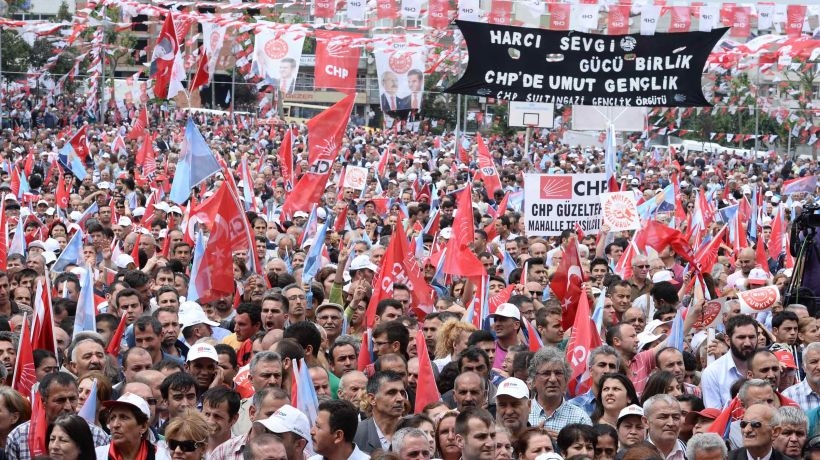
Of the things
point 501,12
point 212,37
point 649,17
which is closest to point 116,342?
point 212,37

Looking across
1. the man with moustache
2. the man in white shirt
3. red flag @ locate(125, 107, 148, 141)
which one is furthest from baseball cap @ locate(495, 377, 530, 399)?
red flag @ locate(125, 107, 148, 141)

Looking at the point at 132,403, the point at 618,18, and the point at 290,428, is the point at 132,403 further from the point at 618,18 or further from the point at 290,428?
the point at 618,18

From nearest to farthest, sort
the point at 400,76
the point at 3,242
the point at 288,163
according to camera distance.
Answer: the point at 3,242 < the point at 288,163 < the point at 400,76

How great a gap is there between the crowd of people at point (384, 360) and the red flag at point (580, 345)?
0.17ft

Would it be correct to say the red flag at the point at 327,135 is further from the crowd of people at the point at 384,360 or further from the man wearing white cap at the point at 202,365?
the man wearing white cap at the point at 202,365

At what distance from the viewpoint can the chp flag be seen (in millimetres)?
16094

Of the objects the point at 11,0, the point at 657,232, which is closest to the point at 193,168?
the point at 657,232

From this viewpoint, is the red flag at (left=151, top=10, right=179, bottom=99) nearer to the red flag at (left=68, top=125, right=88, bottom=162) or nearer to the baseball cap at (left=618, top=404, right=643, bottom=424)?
the red flag at (left=68, top=125, right=88, bottom=162)

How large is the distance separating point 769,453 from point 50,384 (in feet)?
11.7

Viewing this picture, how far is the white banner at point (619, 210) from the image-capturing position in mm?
16109

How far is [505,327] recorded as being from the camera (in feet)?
34.9

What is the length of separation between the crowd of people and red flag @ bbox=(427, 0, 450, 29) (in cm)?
2723

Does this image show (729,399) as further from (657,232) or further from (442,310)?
(657,232)

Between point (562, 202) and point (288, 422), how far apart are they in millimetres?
9385
